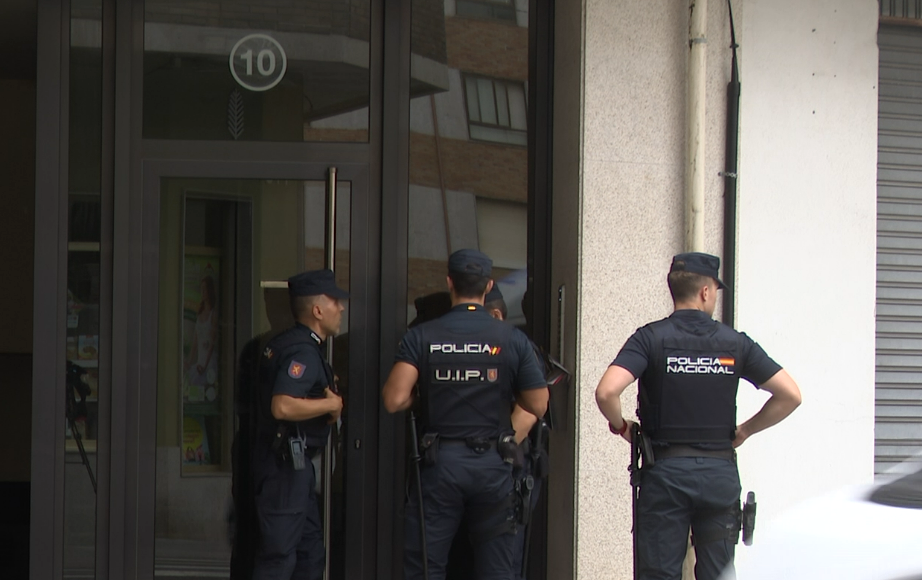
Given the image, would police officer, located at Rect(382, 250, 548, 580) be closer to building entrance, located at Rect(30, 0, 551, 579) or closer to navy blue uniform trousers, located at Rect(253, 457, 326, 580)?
navy blue uniform trousers, located at Rect(253, 457, 326, 580)

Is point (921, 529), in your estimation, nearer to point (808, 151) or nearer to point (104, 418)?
point (808, 151)

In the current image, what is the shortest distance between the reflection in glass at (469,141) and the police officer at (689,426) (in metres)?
1.27

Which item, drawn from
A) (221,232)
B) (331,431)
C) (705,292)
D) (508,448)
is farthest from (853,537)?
(221,232)

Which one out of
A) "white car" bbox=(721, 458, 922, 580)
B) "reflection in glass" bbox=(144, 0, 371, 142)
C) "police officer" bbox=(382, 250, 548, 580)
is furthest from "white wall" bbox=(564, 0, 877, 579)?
"white car" bbox=(721, 458, 922, 580)

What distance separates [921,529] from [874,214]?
10.1ft

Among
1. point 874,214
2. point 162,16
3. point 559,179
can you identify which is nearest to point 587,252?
point 559,179

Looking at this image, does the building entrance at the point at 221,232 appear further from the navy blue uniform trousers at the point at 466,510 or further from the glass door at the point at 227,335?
the navy blue uniform trousers at the point at 466,510

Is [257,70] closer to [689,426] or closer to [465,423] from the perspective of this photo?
[465,423]

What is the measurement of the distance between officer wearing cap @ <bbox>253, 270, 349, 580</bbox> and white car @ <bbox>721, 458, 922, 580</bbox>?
2.32 m

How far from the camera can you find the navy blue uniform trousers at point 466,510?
4809 millimetres

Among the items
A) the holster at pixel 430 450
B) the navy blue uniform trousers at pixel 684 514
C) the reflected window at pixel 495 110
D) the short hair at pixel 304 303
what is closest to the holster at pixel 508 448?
the holster at pixel 430 450

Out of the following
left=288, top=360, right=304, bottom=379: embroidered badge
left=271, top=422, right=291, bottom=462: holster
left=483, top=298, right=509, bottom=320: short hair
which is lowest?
left=271, top=422, right=291, bottom=462: holster

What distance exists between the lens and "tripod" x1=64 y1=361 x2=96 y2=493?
5.53 m

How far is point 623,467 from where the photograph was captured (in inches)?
216
